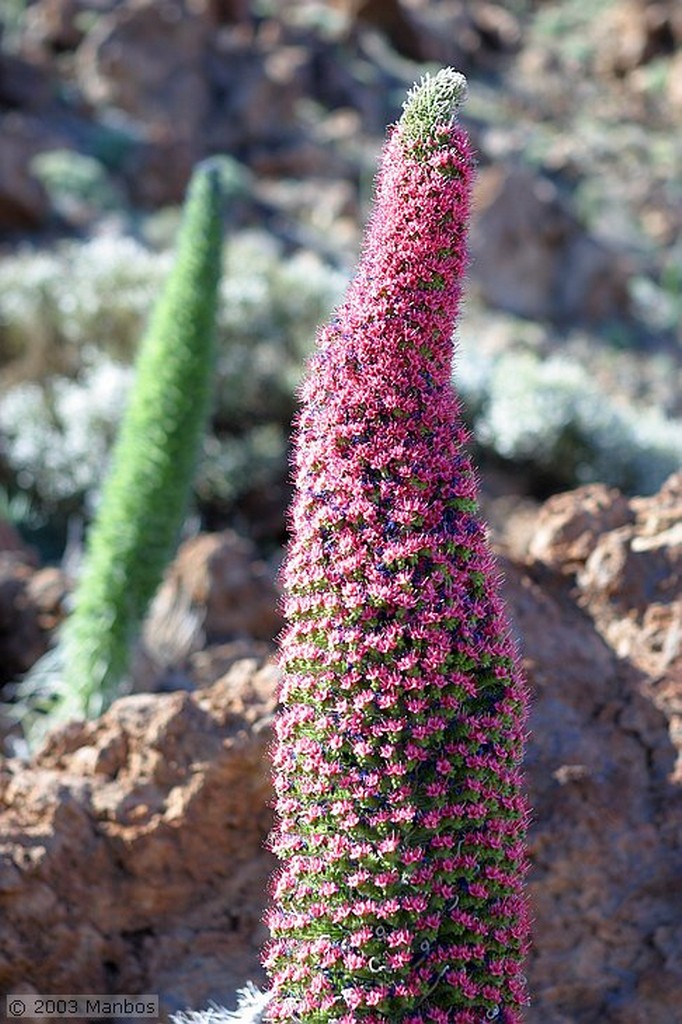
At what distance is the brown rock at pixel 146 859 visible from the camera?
3.48 meters

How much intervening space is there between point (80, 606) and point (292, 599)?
318 centimetres

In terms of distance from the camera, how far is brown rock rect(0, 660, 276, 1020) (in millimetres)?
3482

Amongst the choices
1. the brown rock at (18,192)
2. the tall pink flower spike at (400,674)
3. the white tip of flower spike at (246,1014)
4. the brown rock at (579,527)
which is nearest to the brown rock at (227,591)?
the brown rock at (579,527)

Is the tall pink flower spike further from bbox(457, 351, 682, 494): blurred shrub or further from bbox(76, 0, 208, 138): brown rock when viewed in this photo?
bbox(76, 0, 208, 138): brown rock

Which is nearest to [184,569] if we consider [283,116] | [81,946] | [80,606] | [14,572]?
[14,572]

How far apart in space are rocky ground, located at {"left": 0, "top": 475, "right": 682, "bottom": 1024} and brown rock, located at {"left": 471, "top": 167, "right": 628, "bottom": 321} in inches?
586

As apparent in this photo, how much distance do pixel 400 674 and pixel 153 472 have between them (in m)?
3.30

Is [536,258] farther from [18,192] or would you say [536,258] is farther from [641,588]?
[641,588]

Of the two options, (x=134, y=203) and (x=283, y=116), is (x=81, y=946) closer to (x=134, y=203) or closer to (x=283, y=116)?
(x=134, y=203)

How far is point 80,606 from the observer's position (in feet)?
18.2

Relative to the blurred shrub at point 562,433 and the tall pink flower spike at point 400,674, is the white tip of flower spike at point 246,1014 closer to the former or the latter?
the tall pink flower spike at point 400,674

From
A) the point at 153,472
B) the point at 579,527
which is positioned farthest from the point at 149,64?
the point at 579,527

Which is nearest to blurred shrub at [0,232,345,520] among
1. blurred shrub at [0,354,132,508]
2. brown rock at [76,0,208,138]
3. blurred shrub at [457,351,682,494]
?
blurred shrub at [0,354,132,508]

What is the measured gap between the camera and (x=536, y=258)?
19.8 meters
